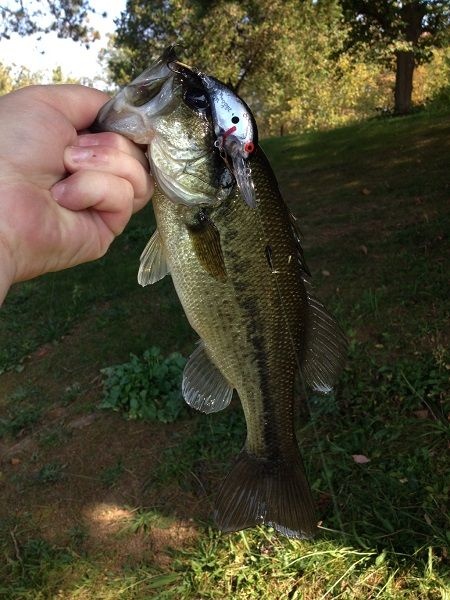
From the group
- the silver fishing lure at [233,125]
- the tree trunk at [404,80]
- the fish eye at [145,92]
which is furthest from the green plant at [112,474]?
the tree trunk at [404,80]

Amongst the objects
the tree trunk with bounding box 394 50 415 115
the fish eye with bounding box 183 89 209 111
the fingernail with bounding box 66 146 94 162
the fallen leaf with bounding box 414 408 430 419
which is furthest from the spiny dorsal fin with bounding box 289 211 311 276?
the tree trunk with bounding box 394 50 415 115

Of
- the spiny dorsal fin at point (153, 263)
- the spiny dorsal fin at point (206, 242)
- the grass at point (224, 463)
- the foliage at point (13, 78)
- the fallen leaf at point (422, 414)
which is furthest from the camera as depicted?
the foliage at point (13, 78)

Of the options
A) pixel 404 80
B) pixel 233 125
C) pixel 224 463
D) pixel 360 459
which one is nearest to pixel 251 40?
pixel 404 80

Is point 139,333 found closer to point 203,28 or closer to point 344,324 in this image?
point 344,324

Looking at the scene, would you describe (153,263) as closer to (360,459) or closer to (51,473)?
(360,459)

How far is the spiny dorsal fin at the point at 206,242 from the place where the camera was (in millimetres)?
1857

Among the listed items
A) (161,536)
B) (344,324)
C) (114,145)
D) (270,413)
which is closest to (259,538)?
(161,536)

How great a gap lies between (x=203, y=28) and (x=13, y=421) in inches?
608

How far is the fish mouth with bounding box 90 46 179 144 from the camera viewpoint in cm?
174

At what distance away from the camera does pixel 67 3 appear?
1384 cm

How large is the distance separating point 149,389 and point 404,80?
52.3 ft

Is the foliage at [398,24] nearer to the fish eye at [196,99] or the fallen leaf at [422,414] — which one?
the fallen leaf at [422,414]

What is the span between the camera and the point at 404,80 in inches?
681

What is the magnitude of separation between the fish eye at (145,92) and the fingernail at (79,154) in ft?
0.70
